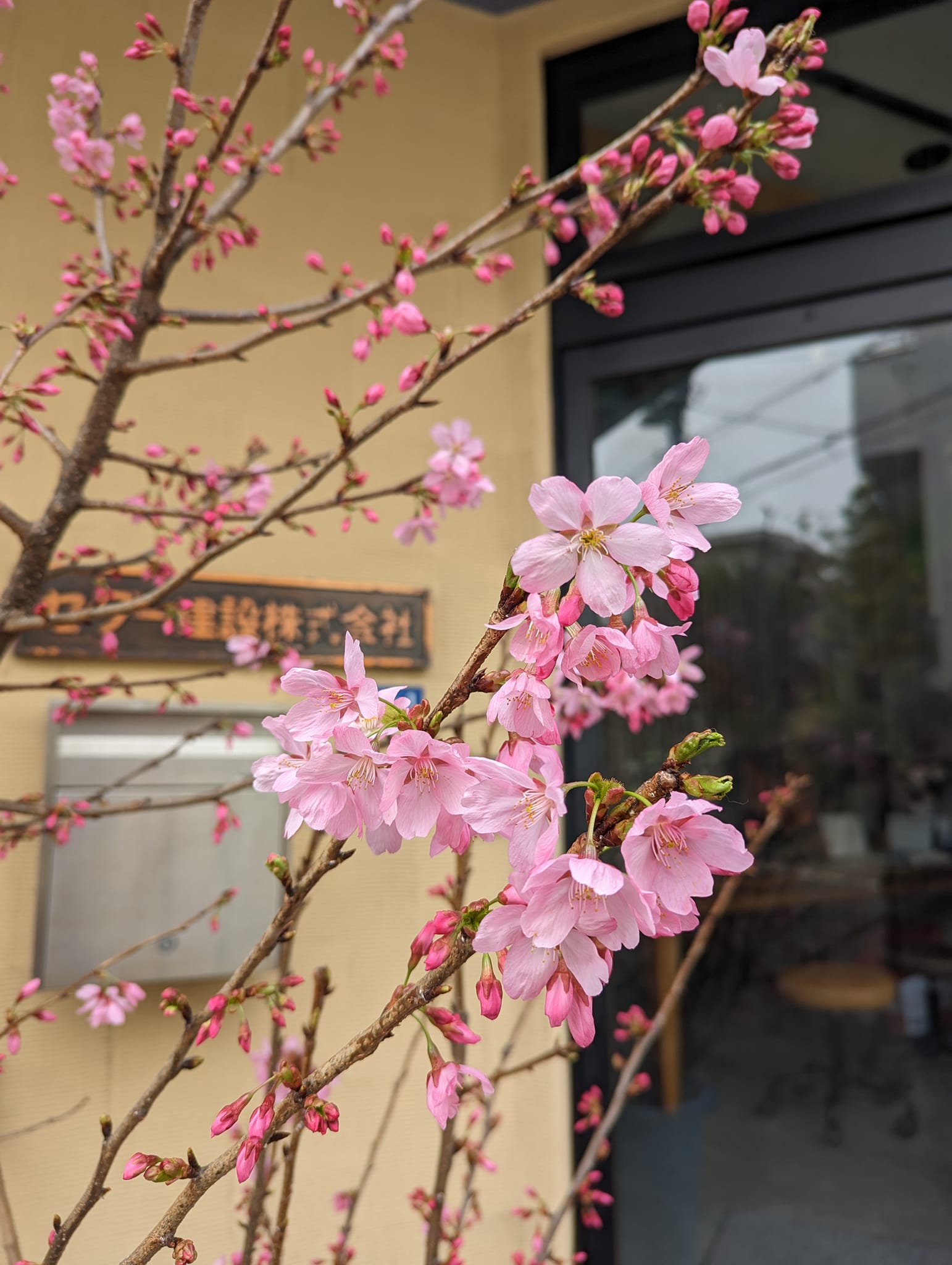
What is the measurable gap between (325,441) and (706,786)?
5.21 feet

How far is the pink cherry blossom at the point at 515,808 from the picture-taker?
1.54 ft

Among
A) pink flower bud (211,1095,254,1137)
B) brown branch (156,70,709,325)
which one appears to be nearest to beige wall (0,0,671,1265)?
brown branch (156,70,709,325)

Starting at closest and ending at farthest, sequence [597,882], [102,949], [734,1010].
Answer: [597,882], [102,949], [734,1010]

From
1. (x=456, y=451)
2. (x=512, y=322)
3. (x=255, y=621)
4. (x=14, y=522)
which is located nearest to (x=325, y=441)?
(x=255, y=621)

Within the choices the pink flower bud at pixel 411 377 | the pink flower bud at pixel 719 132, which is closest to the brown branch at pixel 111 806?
the pink flower bud at pixel 411 377

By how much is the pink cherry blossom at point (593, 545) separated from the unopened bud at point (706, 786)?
100mm

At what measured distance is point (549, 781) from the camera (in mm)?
480

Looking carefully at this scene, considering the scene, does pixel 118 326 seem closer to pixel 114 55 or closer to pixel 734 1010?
pixel 114 55

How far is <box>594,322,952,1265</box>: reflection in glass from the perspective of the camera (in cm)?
178

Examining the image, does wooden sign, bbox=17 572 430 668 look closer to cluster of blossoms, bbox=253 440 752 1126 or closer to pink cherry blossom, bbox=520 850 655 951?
cluster of blossoms, bbox=253 440 752 1126

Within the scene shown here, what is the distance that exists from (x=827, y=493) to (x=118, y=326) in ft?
4.91

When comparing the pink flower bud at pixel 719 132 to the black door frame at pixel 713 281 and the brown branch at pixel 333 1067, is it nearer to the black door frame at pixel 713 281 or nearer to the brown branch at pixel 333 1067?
the brown branch at pixel 333 1067

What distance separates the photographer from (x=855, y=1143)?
179cm

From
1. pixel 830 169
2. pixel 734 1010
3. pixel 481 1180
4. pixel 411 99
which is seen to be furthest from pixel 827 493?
pixel 481 1180
